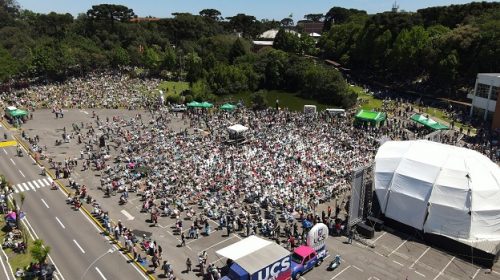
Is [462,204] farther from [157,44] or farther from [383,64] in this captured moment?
[157,44]

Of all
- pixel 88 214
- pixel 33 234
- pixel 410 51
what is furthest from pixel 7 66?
pixel 410 51

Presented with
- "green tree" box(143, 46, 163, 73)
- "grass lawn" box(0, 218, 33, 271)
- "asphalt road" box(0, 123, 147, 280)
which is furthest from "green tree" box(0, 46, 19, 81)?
"grass lawn" box(0, 218, 33, 271)

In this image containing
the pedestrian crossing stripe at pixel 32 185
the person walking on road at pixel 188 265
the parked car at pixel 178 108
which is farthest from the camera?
the parked car at pixel 178 108

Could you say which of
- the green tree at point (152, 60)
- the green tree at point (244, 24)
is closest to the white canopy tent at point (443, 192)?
the green tree at point (152, 60)

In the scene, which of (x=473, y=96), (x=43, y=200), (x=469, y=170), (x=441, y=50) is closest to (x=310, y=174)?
(x=469, y=170)

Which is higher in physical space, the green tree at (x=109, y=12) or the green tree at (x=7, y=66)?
the green tree at (x=109, y=12)

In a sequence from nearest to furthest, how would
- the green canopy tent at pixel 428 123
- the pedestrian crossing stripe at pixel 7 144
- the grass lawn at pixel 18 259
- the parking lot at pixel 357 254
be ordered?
the parking lot at pixel 357 254 → the grass lawn at pixel 18 259 → the pedestrian crossing stripe at pixel 7 144 → the green canopy tent at pixel 428 123

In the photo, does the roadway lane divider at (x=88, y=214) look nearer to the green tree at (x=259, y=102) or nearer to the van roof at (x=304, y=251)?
the van roof at (x=304, y=251)

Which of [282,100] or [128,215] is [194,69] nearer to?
[282,100]
